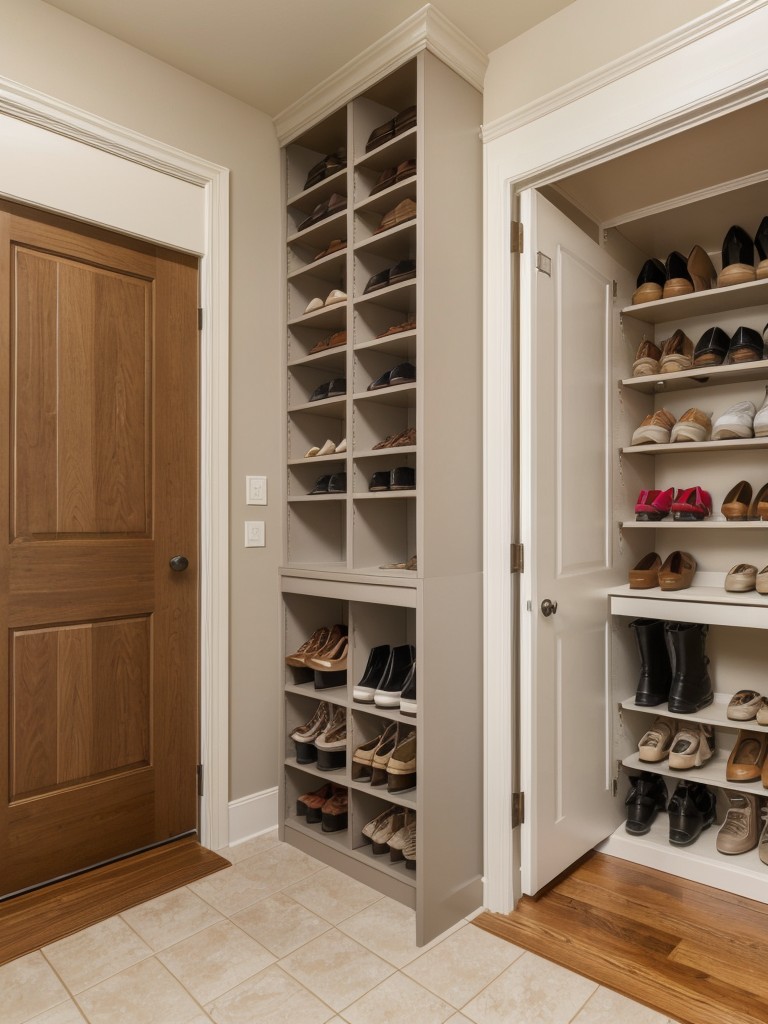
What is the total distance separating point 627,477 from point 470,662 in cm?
103

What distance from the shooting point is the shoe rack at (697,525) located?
88.1 inches

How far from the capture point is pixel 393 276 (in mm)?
2146

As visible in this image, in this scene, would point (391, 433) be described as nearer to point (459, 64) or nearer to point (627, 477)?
point (627, 477)

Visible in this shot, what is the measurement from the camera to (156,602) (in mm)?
2301

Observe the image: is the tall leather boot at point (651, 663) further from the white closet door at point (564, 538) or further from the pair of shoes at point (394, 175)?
the pair of shoes at point (394, 175)

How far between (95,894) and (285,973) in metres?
0.69

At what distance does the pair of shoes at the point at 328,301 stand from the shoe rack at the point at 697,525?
1.04m

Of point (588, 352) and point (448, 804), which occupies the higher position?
point (588, 352)

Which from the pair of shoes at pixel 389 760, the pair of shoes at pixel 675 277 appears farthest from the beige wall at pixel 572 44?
the pair of shoes at pixel 389 760

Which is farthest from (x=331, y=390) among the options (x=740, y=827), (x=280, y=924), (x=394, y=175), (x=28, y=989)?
(x=740, y=827)

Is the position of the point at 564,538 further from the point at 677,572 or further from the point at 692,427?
the point at 692,427

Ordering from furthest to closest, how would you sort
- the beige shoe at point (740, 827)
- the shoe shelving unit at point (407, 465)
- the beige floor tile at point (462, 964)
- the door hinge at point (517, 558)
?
the beige shoe at point (740, 827) < the door hinge at point (517, 558) < the shoe shelving unit at point (407, 465) < the beige floor tile at point (462, 964)

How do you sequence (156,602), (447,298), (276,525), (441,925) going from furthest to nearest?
(276,525) < (156,602) < (447,298) < (441,925)

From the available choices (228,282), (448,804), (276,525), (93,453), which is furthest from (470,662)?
(228,282)
